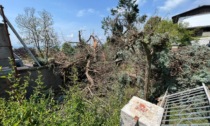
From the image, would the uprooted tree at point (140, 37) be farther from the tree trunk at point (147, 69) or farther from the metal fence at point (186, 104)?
the metal fence at point (186, 104)

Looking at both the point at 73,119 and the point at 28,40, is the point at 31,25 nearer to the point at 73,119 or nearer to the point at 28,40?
the point at 28,40

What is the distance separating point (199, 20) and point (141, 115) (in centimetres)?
2734

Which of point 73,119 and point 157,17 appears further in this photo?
point 157,17

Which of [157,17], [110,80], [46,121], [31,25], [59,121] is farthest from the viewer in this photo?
[31,25]

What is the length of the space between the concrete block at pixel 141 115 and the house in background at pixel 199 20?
58.9ft

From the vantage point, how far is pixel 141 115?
3.59 metres

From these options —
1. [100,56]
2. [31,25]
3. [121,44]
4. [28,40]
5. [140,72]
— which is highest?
[31,25]

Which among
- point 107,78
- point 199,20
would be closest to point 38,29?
point 107,78

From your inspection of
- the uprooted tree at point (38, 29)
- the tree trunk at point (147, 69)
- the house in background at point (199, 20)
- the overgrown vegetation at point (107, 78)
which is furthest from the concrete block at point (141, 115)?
the house in background at point (199, 20)

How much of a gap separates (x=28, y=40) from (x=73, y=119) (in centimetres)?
1248

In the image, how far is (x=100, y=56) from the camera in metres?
8.33

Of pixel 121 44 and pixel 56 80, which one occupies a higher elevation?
pixel 121 44

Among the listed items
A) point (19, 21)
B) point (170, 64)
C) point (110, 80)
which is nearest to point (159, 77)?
point (170, 64)

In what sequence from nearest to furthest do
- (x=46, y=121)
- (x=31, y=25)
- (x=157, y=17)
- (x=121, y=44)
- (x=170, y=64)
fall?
1. (x=46, y=121)
2. (x=170, y=64)
3. (x=157, y=17)
4. (x=121, y=44)
5. (x=31, y=25)
